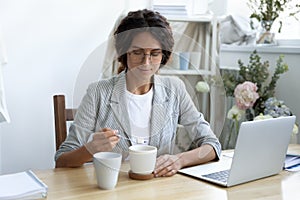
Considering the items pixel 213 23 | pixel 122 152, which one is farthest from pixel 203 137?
pixel 213 23

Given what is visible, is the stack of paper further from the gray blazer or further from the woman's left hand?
the woman's left hand

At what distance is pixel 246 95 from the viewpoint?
2.31 metres

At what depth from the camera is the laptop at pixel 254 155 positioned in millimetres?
1301

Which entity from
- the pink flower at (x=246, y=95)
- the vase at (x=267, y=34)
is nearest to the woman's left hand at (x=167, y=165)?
the pink flower at (x=246, y=95)

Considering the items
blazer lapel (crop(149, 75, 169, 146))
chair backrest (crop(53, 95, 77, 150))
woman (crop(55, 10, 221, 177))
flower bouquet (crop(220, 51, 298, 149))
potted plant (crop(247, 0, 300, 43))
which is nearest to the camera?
woman (crop(55, 10, 221, 177))

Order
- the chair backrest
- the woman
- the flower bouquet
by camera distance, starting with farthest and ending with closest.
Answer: the flower bouquet, the chair backrest, the woman

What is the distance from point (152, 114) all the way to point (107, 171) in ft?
0.78

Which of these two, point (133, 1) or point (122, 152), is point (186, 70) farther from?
point (133, 1)

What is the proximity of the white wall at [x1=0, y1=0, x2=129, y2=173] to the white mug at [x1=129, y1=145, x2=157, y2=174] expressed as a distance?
4.65 feet

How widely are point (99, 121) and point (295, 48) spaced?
5.05 ft

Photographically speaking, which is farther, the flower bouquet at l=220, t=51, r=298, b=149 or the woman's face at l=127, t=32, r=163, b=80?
the flower bouquet at l=220, t=51, r=298, b=149

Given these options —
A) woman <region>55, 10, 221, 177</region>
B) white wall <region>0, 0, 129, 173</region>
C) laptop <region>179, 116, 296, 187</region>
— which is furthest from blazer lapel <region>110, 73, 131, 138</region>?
white wall <region>0, 0, 129, 173</region>

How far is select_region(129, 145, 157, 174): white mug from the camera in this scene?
1303mm

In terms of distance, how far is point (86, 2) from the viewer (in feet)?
9.36
